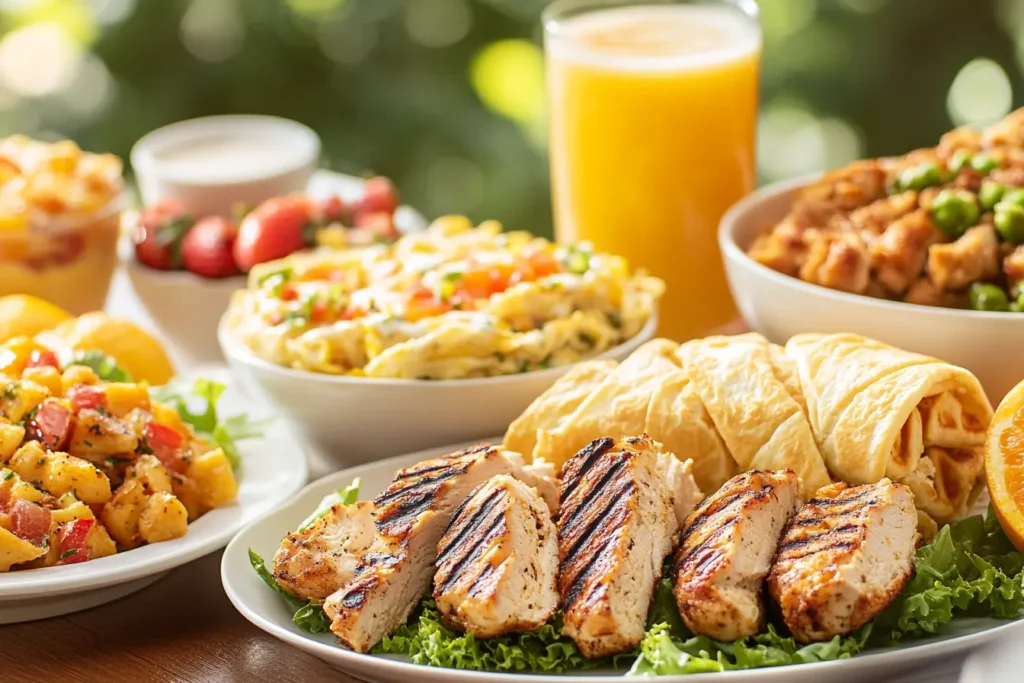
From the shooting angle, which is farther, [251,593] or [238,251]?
[238,251]

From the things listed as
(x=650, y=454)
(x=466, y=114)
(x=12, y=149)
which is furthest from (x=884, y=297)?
(x=466, y=114)

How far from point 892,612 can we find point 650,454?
465 millimetres

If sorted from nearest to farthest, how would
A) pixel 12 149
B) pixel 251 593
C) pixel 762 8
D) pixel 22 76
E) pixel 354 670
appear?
pixel 354 670 < pixel 251 593 < pixel 12 149 < pixel 762 8 < pixel 22 76

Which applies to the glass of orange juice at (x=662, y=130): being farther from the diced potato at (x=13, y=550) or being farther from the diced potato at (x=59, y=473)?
the diced potato at (x=13, y=550)

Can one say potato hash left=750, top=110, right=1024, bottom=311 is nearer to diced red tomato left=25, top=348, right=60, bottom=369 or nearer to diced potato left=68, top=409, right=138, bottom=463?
diced potato left=68, top=409, right=138, bottom=463

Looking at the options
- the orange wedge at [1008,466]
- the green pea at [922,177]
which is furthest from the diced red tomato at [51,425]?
the green pea at [922,177]

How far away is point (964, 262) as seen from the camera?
2672 millimetres

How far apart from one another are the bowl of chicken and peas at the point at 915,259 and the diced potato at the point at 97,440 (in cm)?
141

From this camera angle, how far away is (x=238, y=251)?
3.57 metres

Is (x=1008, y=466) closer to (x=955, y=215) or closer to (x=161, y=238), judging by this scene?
(x=955, y=215)

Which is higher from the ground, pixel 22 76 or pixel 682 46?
pixel 682 46

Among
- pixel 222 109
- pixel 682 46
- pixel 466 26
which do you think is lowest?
pixel 222 109

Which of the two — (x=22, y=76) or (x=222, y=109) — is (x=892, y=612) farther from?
(x=22, y=76)

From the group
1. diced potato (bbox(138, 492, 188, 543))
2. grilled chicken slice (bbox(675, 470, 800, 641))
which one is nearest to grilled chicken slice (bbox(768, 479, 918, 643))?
grilled chicken slice (bbox(675, 470, 800, 641))
